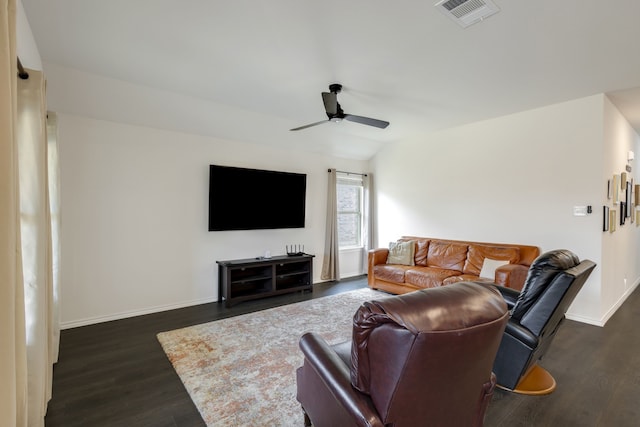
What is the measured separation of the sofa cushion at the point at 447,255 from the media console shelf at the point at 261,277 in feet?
6.50

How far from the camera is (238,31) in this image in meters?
2.38

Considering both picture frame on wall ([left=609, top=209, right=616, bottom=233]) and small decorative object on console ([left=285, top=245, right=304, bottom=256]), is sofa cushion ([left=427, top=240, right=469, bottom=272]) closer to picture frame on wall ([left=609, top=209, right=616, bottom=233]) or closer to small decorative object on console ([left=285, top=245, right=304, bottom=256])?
picture frame on wall ([left=609, top=209, right=616, bottom=233])

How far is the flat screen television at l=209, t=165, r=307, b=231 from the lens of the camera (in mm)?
4422

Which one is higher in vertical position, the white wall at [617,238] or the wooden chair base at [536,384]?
the white wall at [617,238]

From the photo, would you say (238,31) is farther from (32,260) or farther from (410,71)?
(32,260)

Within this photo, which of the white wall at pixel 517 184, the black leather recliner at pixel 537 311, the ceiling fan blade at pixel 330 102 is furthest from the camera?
the white wall at pixel 517 184

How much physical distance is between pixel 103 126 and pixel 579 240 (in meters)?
5.92

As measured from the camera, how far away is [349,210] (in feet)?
20.6

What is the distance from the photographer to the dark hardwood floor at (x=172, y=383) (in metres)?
2.01

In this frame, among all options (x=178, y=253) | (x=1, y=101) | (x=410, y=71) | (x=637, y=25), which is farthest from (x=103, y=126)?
(x=637, y=25)

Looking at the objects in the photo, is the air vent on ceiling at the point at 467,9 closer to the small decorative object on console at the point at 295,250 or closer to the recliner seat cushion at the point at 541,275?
the recliner seat cushion at the point at 541,275

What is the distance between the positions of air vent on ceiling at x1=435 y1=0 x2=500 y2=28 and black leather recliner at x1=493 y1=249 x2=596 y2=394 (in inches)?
68.3

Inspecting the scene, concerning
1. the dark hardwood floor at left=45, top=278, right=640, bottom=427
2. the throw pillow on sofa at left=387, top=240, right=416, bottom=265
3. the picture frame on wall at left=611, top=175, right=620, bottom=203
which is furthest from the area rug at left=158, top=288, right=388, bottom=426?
the picture frame on wall at left=611, top=175, right=620, bottom=203

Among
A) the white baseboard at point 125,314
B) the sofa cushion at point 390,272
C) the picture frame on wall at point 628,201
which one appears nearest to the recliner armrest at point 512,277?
the sofa cushion at point 390,272
